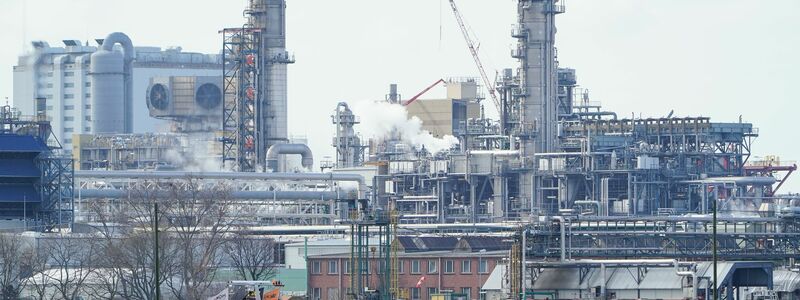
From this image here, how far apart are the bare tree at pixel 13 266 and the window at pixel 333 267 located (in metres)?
14.0

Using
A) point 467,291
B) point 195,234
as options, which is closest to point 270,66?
point 195,234

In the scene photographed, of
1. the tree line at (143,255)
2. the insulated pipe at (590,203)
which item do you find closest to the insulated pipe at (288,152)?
the insulated pipe at (590,203)

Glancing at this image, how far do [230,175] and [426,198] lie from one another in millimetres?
17728

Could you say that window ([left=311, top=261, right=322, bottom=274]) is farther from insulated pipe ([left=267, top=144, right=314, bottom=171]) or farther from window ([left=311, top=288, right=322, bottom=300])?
insulated pipe ([left=267, top=144, right=314, bottom=171])

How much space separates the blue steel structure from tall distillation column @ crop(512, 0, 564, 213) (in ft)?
116

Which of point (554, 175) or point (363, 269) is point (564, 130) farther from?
point (363, 269)

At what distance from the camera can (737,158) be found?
5915 inches

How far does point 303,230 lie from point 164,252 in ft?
101

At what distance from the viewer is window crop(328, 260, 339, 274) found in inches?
4012

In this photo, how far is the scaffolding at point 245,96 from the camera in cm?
14988

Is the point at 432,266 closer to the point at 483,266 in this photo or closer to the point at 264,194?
the point at 483,266

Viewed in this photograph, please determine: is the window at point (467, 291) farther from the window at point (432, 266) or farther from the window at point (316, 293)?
the window at point (316, 293)

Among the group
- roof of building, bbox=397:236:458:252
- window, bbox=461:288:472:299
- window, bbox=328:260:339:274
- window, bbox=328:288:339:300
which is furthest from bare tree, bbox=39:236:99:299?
window, bbox=461:288:472:299

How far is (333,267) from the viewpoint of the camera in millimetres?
102250
